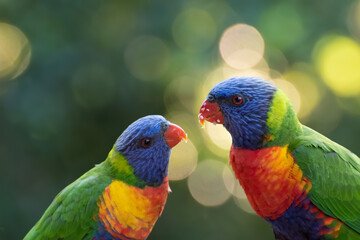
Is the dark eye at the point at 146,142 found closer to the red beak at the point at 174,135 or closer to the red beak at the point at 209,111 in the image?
the red beak at the point at 174,135

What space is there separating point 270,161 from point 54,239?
99 cm

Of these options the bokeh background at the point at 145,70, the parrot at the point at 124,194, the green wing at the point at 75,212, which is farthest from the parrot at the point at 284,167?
the bokeh background at the point at 145,70

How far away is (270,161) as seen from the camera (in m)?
1.75

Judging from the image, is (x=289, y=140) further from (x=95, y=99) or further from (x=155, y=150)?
(x=95, y=99)

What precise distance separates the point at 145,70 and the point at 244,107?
219cm

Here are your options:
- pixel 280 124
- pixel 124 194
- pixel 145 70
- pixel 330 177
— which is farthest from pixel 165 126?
pixel 145 70

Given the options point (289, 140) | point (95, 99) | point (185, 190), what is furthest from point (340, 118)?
point (289, 140)

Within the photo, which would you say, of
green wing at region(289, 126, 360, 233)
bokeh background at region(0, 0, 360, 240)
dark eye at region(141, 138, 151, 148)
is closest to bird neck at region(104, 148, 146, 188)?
dark eye at region(141, 138, 151, 148)

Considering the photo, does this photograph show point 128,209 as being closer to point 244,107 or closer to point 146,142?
point 146,142

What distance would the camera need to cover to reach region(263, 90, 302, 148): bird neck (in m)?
1.78

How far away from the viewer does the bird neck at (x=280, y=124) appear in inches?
70.0

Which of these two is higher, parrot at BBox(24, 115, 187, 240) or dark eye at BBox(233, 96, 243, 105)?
dark eye at BBox(233, 96, 243, 105)

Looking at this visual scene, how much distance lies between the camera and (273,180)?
5.71 feet

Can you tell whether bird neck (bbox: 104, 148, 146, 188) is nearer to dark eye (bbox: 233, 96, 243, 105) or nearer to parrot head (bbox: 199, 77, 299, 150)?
parrot head (bbox: 199, 77, 299, 150)
